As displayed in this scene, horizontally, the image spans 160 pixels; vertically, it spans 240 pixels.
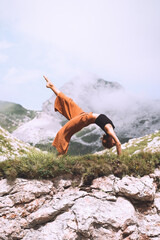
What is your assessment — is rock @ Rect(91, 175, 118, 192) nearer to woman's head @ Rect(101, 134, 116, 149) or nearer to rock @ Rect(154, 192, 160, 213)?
woman's head @ Rect(101, 134, 116, 149)

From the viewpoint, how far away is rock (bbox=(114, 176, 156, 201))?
6.69 m

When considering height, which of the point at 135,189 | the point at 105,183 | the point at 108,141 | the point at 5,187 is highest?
the point at 5,187

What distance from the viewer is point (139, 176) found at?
7398 millimetres

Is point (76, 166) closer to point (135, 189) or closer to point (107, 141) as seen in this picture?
point (107, 141)

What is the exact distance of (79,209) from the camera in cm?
604

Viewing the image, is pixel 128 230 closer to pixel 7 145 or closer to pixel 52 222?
pixel 52 222

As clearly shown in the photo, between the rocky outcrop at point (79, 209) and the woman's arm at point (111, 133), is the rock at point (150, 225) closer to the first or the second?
the rocky outcrop at point (79, 209)

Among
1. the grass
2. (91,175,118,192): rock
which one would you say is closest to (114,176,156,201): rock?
(91,175,118,192): rock

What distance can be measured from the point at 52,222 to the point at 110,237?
185 centimetres

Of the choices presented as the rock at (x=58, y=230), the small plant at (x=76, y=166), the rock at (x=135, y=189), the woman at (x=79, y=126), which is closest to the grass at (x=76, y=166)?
the small plant at (x=76, y=166)

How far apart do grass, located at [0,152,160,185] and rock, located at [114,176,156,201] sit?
17.1 inches

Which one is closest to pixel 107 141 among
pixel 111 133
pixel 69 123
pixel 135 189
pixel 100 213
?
pixel 111 133

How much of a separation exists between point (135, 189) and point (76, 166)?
2.29 m

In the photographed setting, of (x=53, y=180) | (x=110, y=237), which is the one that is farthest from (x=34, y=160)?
(x=110, y=237)
